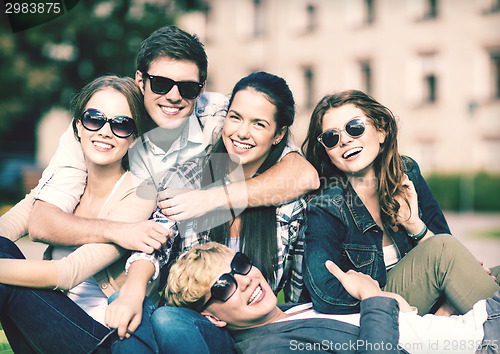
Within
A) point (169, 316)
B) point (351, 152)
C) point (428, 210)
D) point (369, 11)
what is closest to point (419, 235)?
point (428, 210)

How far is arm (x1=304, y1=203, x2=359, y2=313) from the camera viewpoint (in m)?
2.93

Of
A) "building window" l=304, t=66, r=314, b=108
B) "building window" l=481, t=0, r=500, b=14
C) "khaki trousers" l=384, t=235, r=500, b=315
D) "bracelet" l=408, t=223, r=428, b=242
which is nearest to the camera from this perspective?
"khaki trousers" l=384, t=235, r=500, b=315

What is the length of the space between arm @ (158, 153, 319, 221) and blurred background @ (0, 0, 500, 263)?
1220cm

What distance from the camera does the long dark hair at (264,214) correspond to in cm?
327

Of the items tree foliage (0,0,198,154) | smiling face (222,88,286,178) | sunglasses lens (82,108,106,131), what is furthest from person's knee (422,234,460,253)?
tree foliage (0,0,198,154)

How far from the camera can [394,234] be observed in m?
3.48

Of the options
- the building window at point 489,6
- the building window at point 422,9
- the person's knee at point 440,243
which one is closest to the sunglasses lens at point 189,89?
the person's knee at point 440,243

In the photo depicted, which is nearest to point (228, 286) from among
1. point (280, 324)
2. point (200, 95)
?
point (280, 324)

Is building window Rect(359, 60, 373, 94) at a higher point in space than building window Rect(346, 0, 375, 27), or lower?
lower

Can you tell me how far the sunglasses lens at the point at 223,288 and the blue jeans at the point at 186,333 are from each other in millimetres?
138

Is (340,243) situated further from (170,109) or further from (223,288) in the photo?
(170,109)

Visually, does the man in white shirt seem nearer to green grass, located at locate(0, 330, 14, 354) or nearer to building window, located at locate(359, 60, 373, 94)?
green grass, located at locate(0, 330, 14, 354)

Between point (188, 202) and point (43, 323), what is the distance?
971 mm

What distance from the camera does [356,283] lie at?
290 centimetres
